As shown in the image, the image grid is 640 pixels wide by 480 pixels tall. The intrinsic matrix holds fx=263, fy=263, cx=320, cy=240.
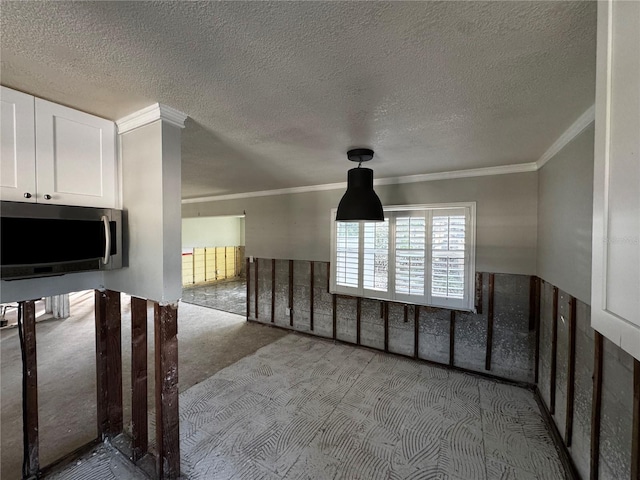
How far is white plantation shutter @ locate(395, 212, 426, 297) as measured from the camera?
11.4 feet

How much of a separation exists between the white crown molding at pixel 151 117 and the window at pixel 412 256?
8.92 feet

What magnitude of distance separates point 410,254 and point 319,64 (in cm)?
281

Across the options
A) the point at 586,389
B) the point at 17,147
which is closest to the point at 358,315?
the point at 586,389

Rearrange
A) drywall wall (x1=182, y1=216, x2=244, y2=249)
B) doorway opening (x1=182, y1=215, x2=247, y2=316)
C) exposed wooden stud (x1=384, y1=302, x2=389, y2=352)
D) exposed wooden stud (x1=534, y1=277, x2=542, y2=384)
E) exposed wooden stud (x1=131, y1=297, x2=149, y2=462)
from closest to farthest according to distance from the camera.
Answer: exposed wooden stud (x1=131, y1=297, x2=149, y2=462)
exposed wooden stud (x1=534, y1=277, x2=542, y2=384)
exposed wooden stud (x1=384, y1=302, x2=389, y2=352)
doorway opening (x1=182, y1=215, x2=247, y2=316)
drywall wall (x1=182, y1=216, x2=244, y2=249)

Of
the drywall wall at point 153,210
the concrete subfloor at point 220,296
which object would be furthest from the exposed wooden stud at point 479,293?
the concrete subfloor at point 220,296

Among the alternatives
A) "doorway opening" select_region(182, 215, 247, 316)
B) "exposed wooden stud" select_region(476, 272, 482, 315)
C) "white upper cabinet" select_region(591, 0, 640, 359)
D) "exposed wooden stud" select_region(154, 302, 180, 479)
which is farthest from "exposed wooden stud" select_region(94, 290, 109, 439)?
"doorway opening" select_region(182, 215, 247, 316)

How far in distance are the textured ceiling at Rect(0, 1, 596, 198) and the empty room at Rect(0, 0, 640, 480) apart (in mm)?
12

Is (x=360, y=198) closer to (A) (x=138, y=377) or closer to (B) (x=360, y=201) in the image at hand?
(B) (x=360, y=201)

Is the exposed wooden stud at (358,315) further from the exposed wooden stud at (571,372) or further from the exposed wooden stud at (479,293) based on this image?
the exposed wooden stud at (571,372)

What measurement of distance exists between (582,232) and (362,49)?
76.2 inches

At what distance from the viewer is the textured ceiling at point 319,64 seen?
94 centimetres

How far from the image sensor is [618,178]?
27.4 inches

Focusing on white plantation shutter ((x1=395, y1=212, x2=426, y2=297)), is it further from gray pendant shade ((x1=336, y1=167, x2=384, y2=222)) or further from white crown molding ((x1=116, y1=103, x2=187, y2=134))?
white crown molding ((x1=116, y1=103, x2=187, y2=134))

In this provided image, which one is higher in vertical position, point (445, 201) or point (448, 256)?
point (445, 201)
